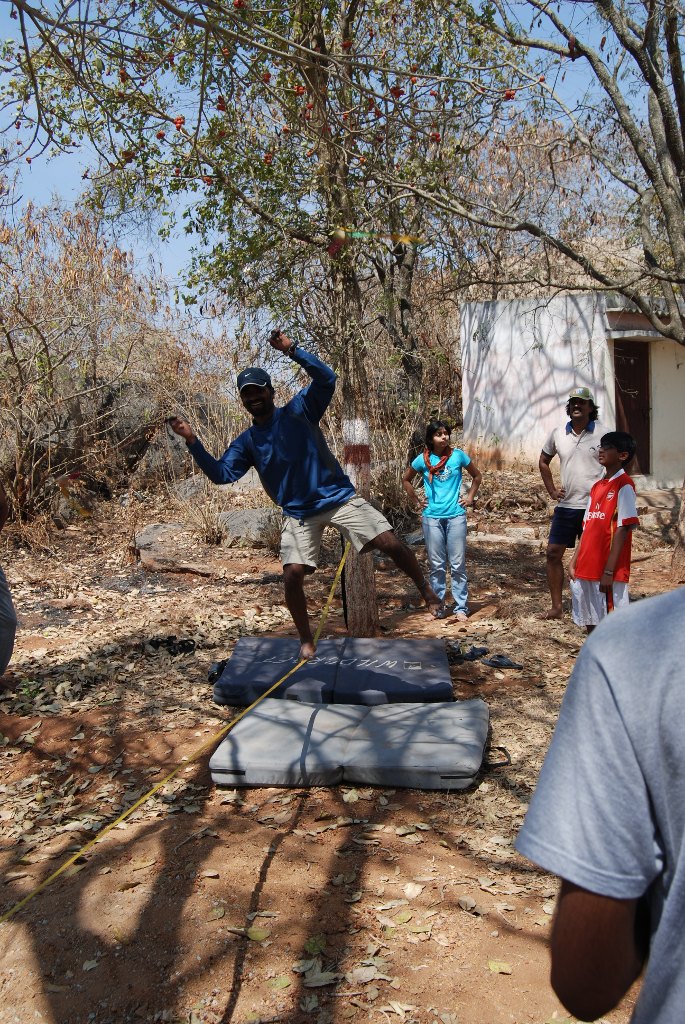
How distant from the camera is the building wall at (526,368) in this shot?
543 inches

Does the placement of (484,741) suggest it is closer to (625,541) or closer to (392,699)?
(392,699)

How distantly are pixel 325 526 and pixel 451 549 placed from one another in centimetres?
203

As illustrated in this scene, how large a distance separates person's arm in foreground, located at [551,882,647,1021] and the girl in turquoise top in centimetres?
634

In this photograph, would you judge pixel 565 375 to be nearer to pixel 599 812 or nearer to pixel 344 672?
pixel 344 672

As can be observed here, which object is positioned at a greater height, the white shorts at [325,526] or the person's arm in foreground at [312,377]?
the person's arm in foreground at [312,377]

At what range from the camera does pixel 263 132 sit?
7039 millimetres

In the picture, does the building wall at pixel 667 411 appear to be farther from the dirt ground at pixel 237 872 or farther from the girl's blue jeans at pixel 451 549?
the dirt ground at pixel 237 872

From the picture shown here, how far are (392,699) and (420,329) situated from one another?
1204cm

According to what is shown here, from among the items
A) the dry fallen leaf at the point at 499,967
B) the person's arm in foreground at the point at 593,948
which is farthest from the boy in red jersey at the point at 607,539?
the person's arm in foreground at the point at 593,948

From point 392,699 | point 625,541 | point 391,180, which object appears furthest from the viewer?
point 391,180

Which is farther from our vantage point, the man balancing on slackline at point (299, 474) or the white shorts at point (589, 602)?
the white shorts at point (589, 602)

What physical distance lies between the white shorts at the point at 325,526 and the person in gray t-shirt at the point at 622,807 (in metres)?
4.52

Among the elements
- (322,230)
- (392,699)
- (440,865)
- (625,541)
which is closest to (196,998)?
(440,865)

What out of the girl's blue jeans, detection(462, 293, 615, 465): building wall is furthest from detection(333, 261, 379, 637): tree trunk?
detection(462, 293, 615, 465): building wall
